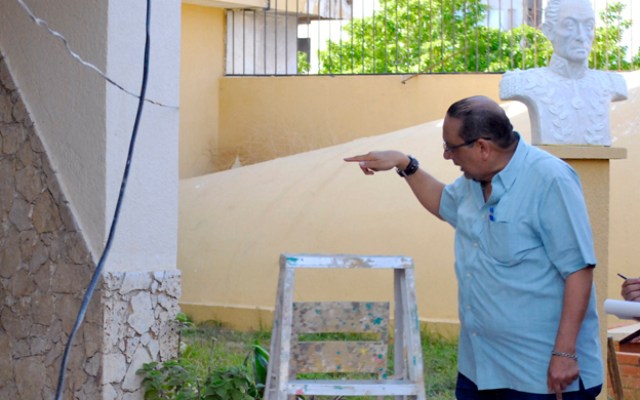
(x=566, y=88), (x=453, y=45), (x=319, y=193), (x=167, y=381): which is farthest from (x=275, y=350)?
(x=453, y=45)

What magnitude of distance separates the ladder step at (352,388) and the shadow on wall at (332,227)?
398 cm

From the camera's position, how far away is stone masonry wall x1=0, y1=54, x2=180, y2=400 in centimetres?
487

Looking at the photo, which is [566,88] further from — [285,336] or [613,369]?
[285,336]

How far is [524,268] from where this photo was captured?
3.13 metres

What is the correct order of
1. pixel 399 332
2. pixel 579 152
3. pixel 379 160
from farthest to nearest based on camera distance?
pixel 579 152 < pixel 399 332 < pixel 379 160

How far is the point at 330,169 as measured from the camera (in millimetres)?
8656

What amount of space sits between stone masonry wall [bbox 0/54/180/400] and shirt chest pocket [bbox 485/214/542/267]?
2244 millimetres

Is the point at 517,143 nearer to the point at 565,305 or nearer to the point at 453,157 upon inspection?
the point at 453,157

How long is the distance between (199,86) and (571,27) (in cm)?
631

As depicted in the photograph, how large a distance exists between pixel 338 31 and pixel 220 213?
10.2ft

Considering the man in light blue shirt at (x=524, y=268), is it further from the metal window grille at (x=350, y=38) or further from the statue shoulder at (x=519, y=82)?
the metal window grille at (x=350, y=38)

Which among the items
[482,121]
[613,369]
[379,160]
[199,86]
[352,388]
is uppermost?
[199,86]

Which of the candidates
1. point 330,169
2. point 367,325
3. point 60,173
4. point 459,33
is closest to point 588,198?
point 367,325

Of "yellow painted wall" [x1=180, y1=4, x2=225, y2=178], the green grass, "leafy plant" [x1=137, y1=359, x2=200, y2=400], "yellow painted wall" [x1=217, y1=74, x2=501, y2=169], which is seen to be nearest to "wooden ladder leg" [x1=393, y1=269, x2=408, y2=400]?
"leafy plant" [x1=137, y1=359, x2=200, y2=400]
